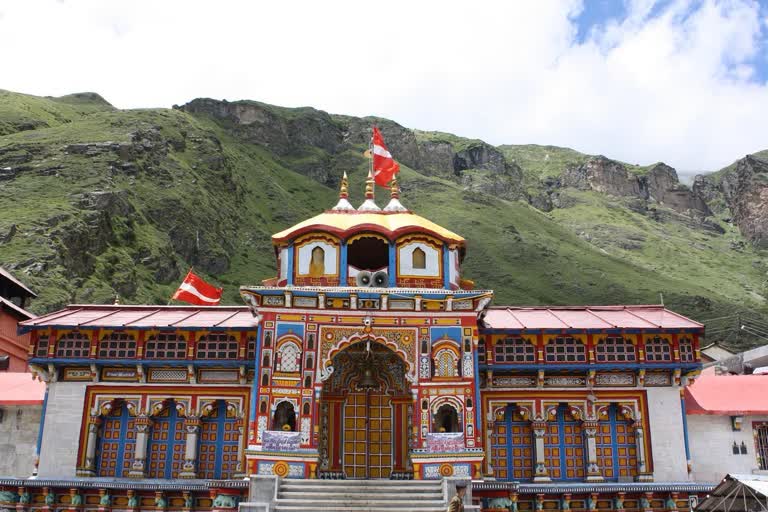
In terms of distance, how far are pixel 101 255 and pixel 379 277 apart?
63287 mm

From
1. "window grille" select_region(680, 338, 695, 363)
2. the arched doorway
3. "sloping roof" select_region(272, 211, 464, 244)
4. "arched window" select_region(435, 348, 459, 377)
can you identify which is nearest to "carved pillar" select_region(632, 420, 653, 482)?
"window grille" select_region(680, 338, 695, 363)

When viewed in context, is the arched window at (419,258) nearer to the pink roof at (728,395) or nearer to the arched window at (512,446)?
the arched window at (512,446)

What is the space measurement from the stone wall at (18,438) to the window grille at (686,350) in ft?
77.3

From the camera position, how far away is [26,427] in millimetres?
26406

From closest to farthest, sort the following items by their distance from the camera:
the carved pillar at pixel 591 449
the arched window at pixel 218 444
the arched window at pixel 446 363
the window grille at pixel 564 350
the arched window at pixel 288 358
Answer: the arched window at pixel 288 358 → the arched window at pixel 446 363 → the carved pillar at pixel 591 449 → the arched window at pixel 218 444 → the window grille at pixel 564 350

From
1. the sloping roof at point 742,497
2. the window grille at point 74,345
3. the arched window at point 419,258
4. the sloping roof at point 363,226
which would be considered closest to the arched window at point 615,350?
the sloping roof at point 363,226

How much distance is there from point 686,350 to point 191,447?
18.2 meters

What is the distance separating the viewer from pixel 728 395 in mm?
26812

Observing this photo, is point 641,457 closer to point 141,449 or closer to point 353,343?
point 353,343

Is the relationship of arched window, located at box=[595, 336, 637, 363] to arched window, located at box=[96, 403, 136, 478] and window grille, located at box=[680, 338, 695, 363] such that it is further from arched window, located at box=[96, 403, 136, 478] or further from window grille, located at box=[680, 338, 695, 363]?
arched window, located at box=[96, 403, 136, 478]

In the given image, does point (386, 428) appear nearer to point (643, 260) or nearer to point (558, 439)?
point (558, 439)

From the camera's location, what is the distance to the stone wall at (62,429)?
25.0m

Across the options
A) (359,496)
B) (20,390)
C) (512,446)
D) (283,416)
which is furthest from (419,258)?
(20,390)

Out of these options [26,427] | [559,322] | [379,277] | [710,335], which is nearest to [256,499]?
[379,277]
